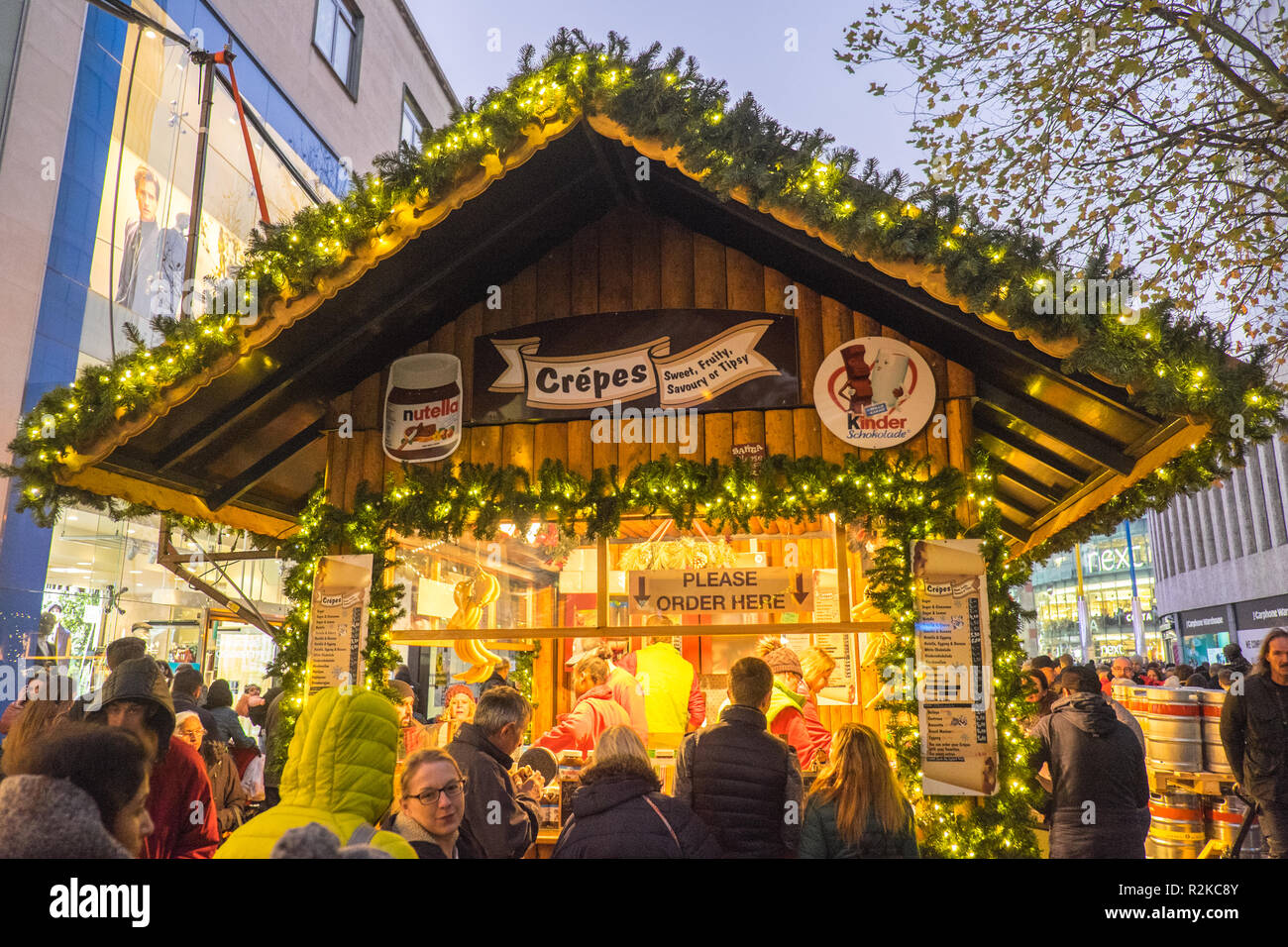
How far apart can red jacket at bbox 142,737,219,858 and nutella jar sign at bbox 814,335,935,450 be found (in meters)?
3.99

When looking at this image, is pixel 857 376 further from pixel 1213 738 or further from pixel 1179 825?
pixel 1179 825

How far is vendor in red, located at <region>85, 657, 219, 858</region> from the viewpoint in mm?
3480

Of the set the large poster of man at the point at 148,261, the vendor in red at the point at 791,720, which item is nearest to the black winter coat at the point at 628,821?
the vendor in red at the point at 791,720

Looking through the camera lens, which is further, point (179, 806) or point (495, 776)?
point (495, 776)

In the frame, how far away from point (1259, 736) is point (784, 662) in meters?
3.34

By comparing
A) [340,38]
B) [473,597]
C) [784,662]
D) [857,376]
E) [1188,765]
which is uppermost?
[340,38]

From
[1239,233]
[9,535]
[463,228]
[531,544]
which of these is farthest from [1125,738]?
[9,535]

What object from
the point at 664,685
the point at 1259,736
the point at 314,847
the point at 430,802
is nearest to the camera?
the point at 314,847

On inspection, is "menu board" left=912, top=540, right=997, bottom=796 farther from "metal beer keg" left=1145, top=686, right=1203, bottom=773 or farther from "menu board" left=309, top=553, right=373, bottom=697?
"menu board" left=309, top=553, right=373, bottom=697

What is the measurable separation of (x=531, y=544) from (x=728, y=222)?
8.94 ft

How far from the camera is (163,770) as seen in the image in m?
3.53

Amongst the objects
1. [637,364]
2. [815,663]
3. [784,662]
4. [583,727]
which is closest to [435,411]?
[637,364]

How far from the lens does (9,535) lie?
520 inches
